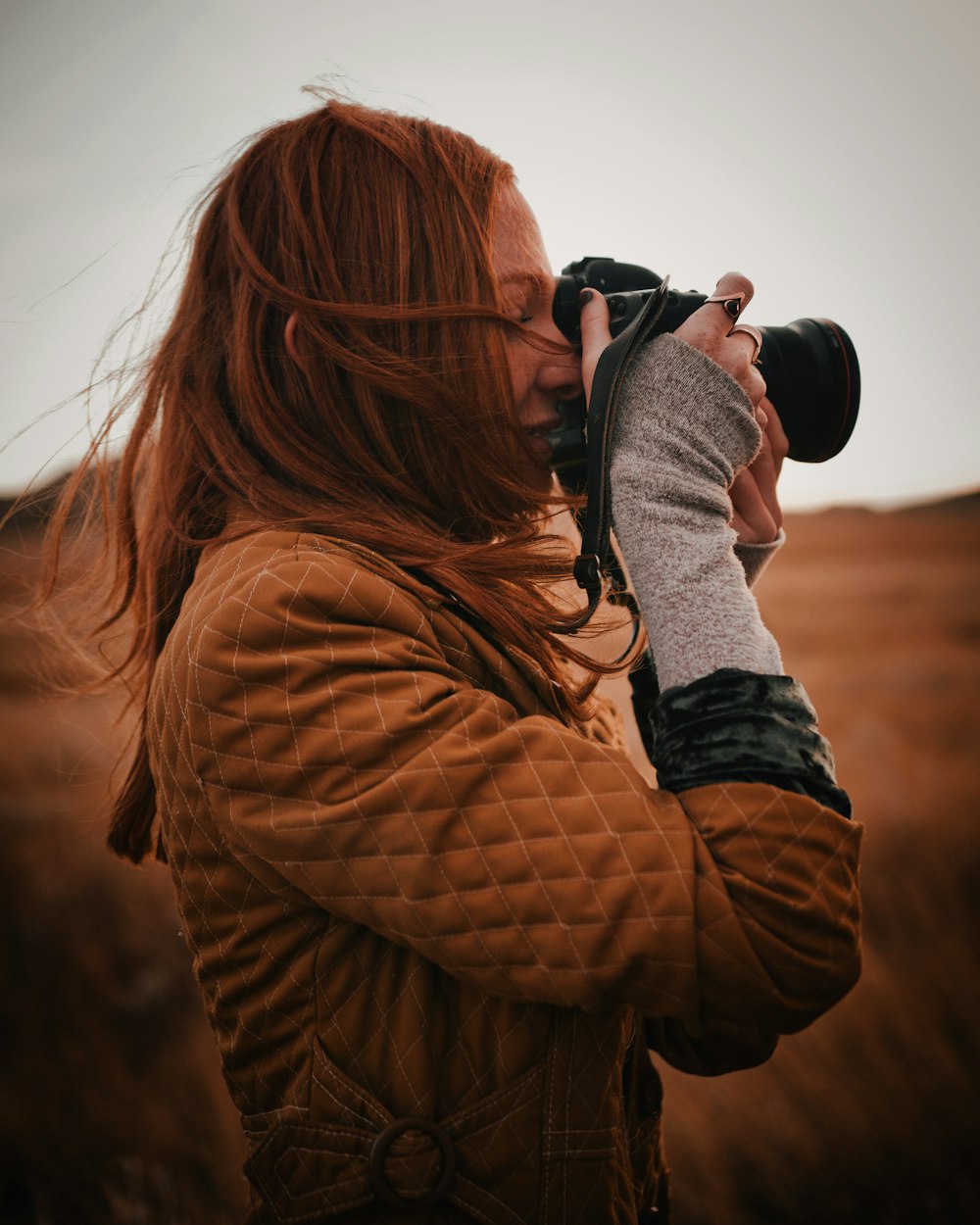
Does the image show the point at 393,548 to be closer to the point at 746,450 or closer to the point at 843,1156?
the point at 746,450

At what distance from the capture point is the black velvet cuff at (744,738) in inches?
27.2

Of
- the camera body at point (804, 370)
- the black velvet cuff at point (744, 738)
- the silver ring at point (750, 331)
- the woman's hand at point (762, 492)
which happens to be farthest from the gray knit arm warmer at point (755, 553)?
the black velvet cuff at point (744, 738)

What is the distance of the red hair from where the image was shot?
34.3 inches

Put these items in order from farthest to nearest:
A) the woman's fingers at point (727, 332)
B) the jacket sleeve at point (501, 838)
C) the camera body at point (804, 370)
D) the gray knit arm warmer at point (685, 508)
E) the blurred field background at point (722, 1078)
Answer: the blurred field background at point (722, 1078)
the camera body at point (804, 370)
the woman's fingers at point (727, 332)
the gray knit arm warmer at point (685, 508)
the jacket sleeve at point (501, 838)

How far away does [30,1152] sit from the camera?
7.70ft

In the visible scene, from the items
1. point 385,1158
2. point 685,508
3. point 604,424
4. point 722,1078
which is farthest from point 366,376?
point 722,1078

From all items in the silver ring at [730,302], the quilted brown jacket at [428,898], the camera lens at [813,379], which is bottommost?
the quilted brown jacket at [428,898]

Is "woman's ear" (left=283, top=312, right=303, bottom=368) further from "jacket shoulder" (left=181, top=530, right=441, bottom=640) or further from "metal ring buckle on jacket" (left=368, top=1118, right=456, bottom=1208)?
"metal ring buckle on jacket" (left=368, top=1118, right=456, bottom=1208)

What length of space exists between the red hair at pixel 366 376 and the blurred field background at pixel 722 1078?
0.70 m

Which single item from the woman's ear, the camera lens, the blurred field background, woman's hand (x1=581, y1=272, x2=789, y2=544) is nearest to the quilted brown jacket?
the woman's ear

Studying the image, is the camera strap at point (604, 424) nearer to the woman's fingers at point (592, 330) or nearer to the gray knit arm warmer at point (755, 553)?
the woman's fingers at point (592, 330)

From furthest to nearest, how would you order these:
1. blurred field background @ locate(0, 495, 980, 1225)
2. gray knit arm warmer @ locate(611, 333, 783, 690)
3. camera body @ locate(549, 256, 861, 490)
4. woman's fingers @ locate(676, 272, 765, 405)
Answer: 1. blurred field background @ locate(0, 495, 980, 1225)
2. camera body @ locate(549, 256, 861, 490)
3. woman's fingers @ locate(676, 272, 765, 405)
4. gray knit arm warmer @ locate(611, 333, 783, 690)

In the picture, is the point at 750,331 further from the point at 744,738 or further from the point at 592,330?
the point at 744,738

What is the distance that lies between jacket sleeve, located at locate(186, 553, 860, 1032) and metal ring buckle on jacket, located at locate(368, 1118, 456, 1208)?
0.19 metres
